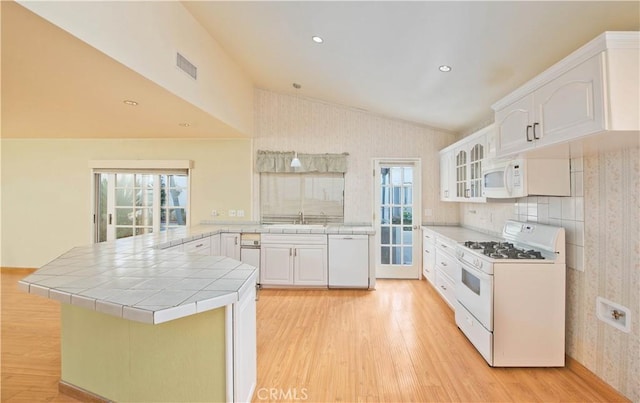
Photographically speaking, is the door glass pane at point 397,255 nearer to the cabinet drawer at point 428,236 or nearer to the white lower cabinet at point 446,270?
the cabinet drawer at point 428,236

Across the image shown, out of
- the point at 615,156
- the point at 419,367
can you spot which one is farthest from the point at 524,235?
the point at 419,367

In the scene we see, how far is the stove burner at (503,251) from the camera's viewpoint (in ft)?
7.35

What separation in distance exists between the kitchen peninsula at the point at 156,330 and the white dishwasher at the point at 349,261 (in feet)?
7.37

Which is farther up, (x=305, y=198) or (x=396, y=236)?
(x=305, y=198)

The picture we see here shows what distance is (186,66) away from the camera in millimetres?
2730

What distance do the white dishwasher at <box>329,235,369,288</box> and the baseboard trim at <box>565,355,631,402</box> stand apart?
2181mm

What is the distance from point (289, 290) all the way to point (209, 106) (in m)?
2.59

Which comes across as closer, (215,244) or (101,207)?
(215,244)

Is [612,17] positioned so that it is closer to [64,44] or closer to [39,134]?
[64,44]

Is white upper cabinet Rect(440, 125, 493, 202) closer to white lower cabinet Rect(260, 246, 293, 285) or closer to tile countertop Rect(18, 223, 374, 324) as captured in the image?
white lower cabinet Rect(260, 246, 293, 285)

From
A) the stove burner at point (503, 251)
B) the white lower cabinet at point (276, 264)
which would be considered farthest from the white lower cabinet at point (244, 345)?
the white lower cabinet at point (276, 264)

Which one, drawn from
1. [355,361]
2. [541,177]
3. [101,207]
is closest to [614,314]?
[541,177]

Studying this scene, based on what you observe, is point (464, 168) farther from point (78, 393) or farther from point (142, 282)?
point (78, 393)

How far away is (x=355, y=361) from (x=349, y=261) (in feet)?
5.73
